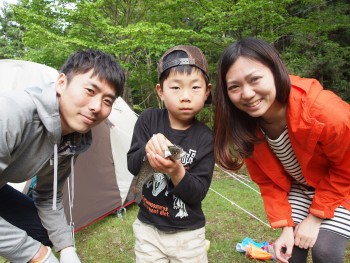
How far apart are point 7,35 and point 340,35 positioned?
21493 millimetres

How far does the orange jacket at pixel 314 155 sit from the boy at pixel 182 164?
0.43 m

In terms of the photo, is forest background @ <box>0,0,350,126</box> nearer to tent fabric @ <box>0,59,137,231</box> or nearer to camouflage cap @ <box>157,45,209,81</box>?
tent fabric @ <box>0,59,137,231</box>

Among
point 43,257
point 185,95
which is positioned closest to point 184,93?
point 185,95

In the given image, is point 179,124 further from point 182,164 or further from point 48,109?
point 48,109

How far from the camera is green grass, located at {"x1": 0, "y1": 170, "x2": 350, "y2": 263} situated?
10.0ft

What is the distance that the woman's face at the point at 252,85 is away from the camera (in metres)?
1.54

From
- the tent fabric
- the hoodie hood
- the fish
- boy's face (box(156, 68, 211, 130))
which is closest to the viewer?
the fish

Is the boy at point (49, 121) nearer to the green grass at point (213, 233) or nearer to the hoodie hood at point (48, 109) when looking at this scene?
the hoodie hood at point (48, 109)

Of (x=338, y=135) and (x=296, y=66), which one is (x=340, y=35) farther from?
(x=338, y=135)

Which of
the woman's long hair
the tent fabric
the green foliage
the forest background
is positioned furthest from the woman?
the green foliage

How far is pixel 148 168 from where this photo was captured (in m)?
1.53

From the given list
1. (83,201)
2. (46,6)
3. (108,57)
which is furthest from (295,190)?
(46,6)

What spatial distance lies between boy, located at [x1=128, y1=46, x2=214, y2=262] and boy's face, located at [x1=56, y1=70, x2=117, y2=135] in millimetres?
276

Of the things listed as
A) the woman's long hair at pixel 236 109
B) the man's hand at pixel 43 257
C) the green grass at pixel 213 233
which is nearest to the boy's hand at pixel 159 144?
the woman's long hair at pixel 236 109
